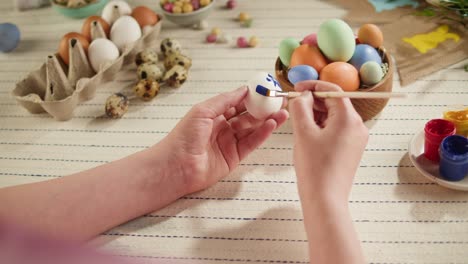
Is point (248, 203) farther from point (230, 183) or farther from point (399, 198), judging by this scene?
point (399, 198)

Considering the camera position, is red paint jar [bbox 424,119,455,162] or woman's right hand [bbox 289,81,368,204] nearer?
woman's right hand [bbox 289,81,368,204]

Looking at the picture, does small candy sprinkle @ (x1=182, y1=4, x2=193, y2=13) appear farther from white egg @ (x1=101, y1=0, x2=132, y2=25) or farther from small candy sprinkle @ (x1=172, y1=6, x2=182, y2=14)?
white egg @ (x1=101, y1=0, x2=132, y2=25)

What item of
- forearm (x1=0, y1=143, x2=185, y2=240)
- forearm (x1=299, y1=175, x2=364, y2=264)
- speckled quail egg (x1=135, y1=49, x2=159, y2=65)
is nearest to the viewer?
forearm (x1=299, y1=175, x2=364, y2=264)

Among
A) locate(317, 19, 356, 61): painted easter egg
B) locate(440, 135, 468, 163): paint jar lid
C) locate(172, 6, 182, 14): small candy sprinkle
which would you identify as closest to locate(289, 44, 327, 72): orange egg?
locate(317, 19, 356, 61): painted easter egg

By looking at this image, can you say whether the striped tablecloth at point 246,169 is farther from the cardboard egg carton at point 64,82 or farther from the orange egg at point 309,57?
the orange egg at point 309,57

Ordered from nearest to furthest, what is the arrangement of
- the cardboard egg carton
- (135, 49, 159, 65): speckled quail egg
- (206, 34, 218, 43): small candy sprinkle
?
1. the cardboard egg carton
2. (135, 49, 159, 65): speckled quail egg
3. (206, 34, 218, 43): small candy sprinkle

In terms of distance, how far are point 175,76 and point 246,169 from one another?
0.32 m

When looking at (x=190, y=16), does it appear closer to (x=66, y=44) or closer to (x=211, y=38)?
(x=211, y=38)

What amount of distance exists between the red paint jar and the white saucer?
1 centimetres

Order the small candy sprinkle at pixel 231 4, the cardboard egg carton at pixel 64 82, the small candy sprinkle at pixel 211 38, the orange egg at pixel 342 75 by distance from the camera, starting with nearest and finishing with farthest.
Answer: the orange egg at pixel 342 75 < the cardboard egg carton at pixel 64 82 < the small candy sprinkle at pixel 211 38 < the small candy sprinkle at pixel 231 4

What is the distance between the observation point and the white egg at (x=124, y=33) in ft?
3.74

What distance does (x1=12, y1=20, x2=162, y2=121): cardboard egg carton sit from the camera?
101cm

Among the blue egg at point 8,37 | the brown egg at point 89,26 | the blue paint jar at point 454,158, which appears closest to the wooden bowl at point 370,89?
the blue paint jar at point 454,158

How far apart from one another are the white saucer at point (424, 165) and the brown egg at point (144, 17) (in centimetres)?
67
